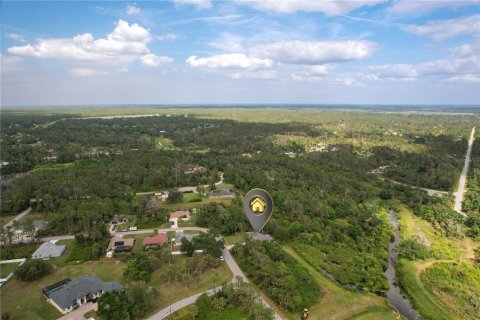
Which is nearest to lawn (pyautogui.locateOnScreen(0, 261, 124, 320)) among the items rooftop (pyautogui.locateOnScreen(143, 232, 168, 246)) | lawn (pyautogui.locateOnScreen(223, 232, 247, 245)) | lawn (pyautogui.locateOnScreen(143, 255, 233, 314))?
lawn (pyautogui.locateOnScreen(143, 255, 233, 314))

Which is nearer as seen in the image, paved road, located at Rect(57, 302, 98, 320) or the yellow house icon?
the yellow house icon

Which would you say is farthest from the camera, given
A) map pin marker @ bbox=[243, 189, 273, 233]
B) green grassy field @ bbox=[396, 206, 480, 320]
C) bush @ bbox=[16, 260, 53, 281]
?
bush @ bbox=[16, 260, 53, 281]

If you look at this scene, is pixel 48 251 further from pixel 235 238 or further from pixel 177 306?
pixel 235 238

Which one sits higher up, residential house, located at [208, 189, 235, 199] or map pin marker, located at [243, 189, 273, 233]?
map pin marker, located at [243, 189, 273, 233]

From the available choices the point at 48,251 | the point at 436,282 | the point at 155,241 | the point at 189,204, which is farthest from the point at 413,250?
the point at 48,251

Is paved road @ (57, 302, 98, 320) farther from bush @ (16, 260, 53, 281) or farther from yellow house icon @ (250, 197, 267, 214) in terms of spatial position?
yellow house icon @ (250, 197, 267, 214)

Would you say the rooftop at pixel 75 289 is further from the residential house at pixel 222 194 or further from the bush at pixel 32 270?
the residential house at pixel 222 194

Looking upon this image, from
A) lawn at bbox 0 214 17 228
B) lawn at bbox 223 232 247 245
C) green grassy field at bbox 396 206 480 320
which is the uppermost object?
lawn at bbox 0 214 17 228
